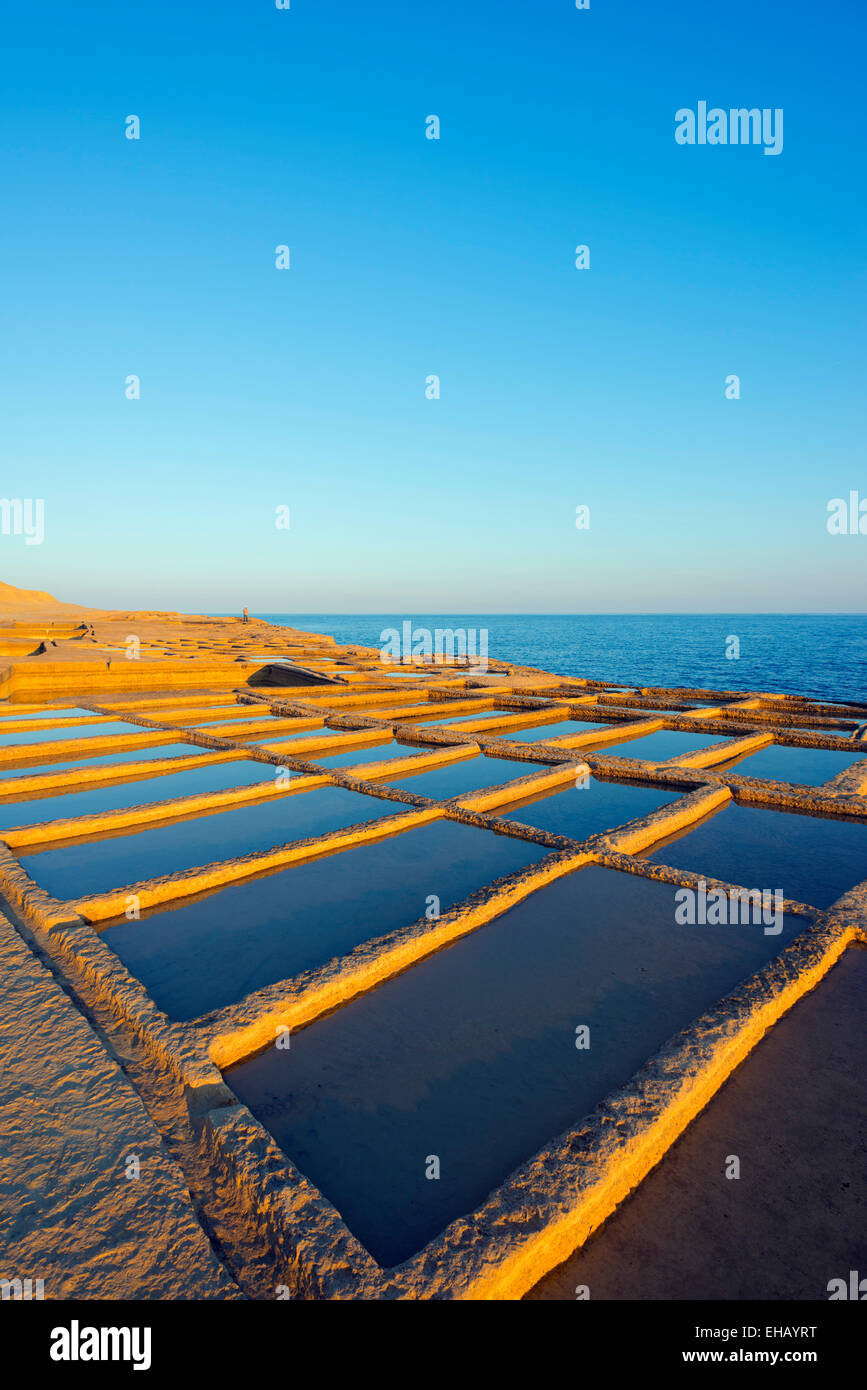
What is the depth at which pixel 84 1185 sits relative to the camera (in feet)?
6.01

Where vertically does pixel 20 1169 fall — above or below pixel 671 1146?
above

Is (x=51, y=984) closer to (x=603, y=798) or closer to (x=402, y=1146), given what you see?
(x=402, y=1146)

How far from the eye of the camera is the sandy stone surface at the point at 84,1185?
1.58 m

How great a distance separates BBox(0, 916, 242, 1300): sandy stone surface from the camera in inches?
62.0

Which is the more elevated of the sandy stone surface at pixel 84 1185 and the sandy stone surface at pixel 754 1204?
the sandy stone surface at pixel 84 1185

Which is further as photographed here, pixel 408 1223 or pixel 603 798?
pixel 603 798

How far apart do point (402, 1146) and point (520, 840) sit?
3.06 m


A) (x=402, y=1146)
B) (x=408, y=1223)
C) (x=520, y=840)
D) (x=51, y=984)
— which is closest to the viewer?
(x=408, y=1223)

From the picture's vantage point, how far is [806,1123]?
2191 mm

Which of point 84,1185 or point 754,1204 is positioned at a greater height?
point 84,1185

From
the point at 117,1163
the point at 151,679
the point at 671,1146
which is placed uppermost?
the point at 151,679

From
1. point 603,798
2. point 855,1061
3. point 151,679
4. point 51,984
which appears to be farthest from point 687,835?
point 151,679

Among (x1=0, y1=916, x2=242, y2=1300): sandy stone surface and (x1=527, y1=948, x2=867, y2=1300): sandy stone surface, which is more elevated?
(x1=0, y1=916, x2=242, y2=1300): sandy stone surface
